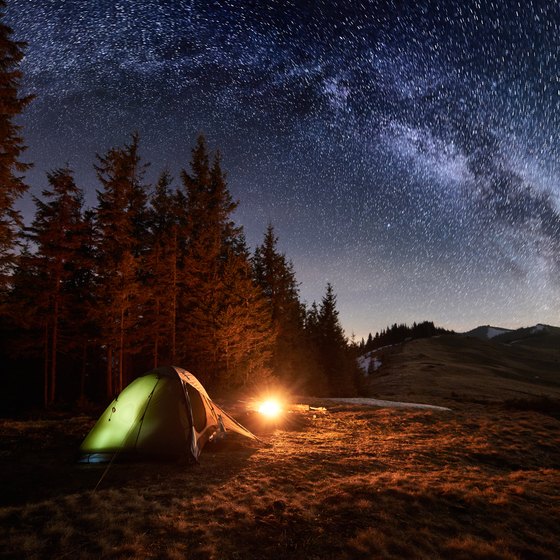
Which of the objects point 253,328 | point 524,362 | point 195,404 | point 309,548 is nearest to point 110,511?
point 309,548

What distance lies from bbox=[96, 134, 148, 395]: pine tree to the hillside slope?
2637cm

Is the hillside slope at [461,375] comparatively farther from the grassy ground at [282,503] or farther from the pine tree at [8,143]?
the pine tree at [8,143]

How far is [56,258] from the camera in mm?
22328

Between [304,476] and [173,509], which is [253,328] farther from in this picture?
[173,509]

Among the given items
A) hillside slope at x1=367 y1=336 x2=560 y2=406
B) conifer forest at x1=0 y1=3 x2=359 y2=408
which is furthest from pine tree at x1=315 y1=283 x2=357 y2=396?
conifer forest at x1=0 y1=3 x2=359 y2=408

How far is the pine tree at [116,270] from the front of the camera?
21.9 meters

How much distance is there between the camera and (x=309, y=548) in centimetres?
521

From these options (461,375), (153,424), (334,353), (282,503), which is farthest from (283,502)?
(461,375)

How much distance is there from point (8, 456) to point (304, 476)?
27.1 ft

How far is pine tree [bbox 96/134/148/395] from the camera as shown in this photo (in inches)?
864

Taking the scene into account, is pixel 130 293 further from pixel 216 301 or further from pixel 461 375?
pixel 461 375

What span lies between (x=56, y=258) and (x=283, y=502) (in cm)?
2227

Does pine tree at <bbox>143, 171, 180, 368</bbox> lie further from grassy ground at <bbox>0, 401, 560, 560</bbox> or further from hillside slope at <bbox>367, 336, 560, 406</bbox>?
hillside slope at <bbox>367, 336, 560, 406</bbox>

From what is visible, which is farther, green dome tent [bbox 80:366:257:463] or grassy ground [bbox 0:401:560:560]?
green dome tent [bbox 80:366:257:463]
